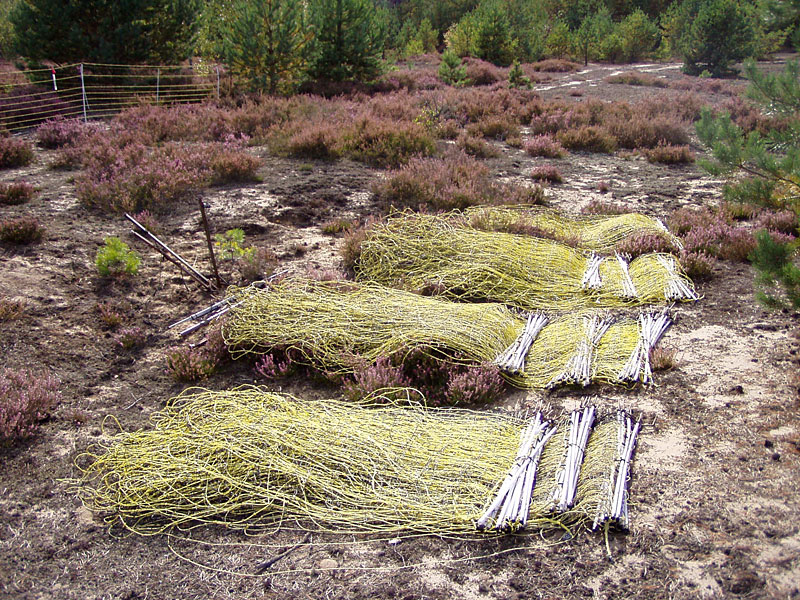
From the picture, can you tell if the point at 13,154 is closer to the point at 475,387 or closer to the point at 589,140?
the point at 475,387

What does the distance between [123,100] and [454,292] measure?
13634 millimetres

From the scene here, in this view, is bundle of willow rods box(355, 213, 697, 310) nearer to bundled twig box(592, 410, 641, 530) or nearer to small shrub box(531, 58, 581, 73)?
bundled twig box(592, 410, 641, 530)

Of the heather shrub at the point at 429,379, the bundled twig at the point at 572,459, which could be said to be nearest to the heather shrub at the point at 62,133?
the heather shrub at the point at 429,379

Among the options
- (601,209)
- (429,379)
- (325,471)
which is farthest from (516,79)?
(325,471)

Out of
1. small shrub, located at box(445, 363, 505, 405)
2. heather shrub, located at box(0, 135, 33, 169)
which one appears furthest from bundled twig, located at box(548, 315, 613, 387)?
heather shrub, located at box(0, 135, 33, 169)

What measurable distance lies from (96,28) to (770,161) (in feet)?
59.4

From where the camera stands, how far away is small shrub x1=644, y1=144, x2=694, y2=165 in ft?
45.8

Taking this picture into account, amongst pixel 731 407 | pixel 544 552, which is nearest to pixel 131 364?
pixel 544 552

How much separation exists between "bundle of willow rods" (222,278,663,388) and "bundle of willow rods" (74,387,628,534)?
84cm

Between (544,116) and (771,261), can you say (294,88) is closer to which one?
(544,116)

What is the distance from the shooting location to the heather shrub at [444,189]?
10.3 m

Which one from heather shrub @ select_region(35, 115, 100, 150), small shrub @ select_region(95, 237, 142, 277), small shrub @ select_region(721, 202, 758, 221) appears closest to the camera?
small shrub @ select_region(95, 237, 142, 277)

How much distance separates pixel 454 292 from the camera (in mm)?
7449

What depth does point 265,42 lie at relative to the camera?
57.7 feet
